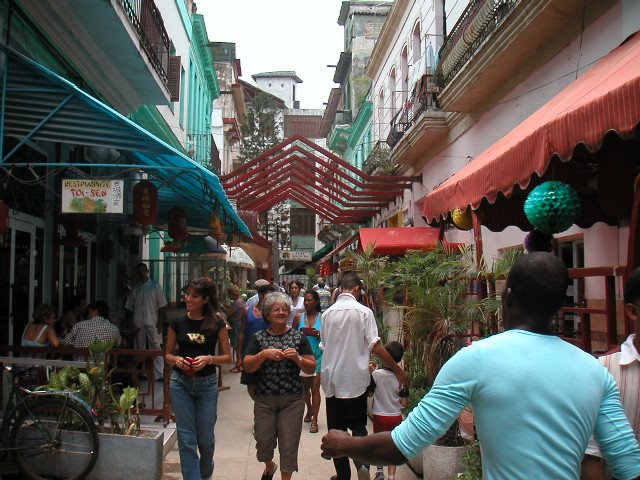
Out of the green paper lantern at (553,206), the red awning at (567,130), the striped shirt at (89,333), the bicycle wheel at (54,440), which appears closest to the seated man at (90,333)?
the striped shirt at (89,333)

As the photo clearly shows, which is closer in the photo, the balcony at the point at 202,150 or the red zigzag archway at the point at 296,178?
the red zigzag archway at the point at 296,178

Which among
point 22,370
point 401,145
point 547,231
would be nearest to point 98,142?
point 22,370

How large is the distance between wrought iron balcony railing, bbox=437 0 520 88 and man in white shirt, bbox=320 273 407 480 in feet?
18.3

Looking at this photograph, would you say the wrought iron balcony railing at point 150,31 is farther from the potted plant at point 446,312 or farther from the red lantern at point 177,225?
the potted plant at point 446,312

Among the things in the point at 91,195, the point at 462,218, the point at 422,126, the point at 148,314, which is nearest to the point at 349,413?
the point at 462,218

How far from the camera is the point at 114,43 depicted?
31.8ft

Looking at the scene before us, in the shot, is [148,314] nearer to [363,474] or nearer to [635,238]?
[363,474]

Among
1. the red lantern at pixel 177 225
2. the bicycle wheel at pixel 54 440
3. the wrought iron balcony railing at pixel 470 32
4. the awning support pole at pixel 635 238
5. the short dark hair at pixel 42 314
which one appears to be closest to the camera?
the awning support pole at pixel 635 238

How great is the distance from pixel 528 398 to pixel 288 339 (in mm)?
3528

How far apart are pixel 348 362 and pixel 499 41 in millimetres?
6077

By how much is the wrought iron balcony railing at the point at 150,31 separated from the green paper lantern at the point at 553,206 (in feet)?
20.6

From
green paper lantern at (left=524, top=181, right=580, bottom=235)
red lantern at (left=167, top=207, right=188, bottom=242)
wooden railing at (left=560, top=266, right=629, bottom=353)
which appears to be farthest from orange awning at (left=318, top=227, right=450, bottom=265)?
wooden railing at (left=560, top=266, right=629, bottom=353)

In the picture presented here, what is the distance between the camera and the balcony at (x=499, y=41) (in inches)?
342

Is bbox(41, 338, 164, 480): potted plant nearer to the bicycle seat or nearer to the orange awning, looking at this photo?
the bicycle seat
